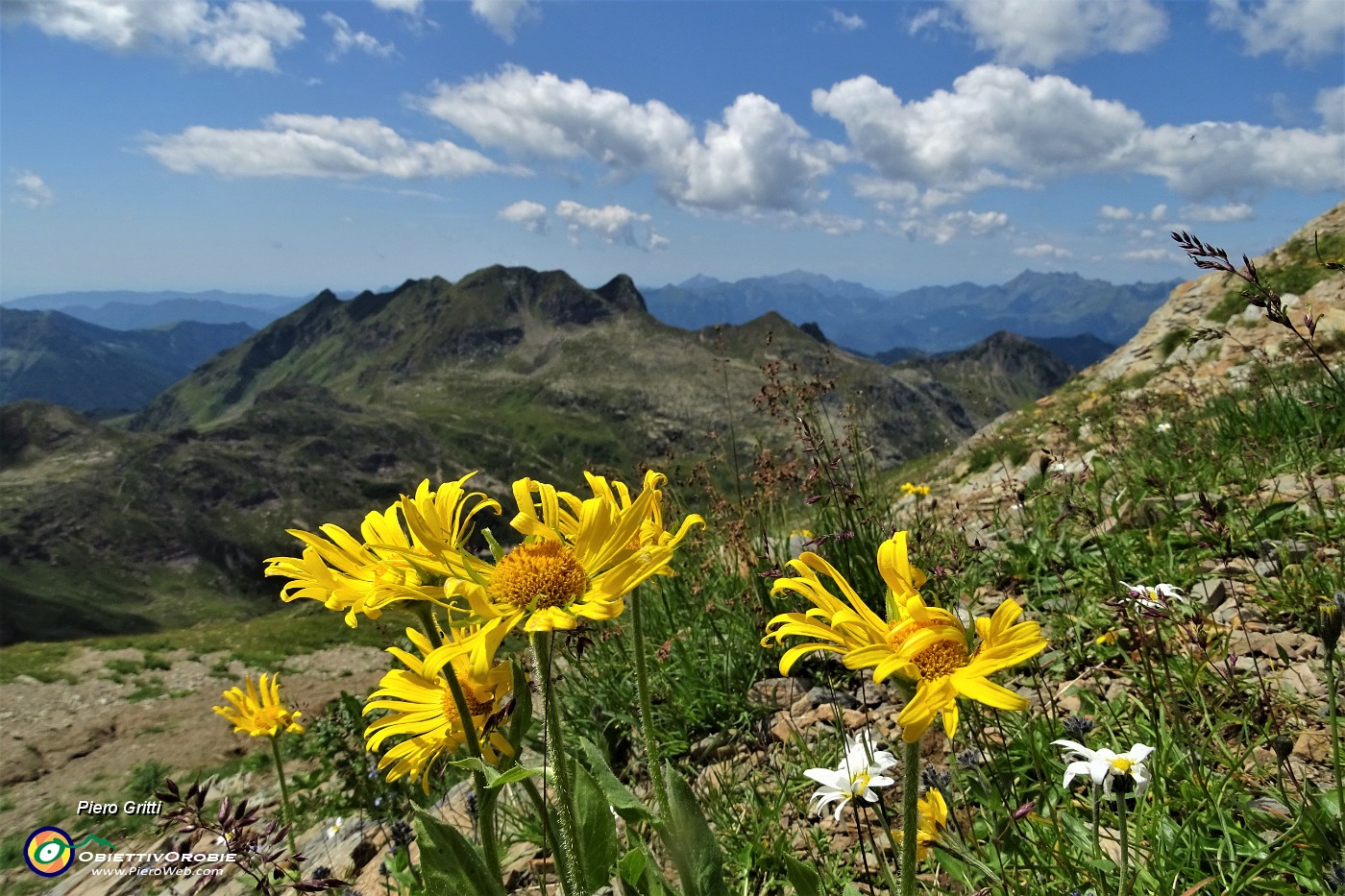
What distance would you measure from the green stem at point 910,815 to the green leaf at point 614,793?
2.73 ft

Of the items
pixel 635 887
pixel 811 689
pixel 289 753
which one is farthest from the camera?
pixel 289 753

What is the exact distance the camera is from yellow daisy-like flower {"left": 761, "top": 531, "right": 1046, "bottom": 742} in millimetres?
1574

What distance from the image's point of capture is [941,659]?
5.75ft

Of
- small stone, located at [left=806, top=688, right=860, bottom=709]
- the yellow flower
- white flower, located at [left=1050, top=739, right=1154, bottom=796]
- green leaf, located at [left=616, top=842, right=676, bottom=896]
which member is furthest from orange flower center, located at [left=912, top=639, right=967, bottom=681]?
small stone, located at [left=806, top=688, right=860, bottom=709]

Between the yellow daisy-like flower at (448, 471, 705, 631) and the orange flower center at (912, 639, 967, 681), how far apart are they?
0.70 metres

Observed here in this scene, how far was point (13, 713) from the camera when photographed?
23578mm

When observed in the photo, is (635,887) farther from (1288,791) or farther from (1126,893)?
(1288,791)

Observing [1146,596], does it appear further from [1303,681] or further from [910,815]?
[910,815]

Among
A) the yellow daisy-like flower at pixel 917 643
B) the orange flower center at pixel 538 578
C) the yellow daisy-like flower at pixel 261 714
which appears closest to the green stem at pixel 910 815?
the yellow daisy-like flower at pixel 917 643

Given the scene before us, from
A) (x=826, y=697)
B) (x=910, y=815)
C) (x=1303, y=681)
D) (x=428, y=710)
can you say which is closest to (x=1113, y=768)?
(x=910, y=815)

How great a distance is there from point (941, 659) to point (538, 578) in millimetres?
1082

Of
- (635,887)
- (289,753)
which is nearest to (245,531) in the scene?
(289,753)

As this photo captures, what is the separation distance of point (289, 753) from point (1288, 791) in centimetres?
1308

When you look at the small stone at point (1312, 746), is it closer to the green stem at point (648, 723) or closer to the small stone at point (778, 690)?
the small stone at point (778, 690)
